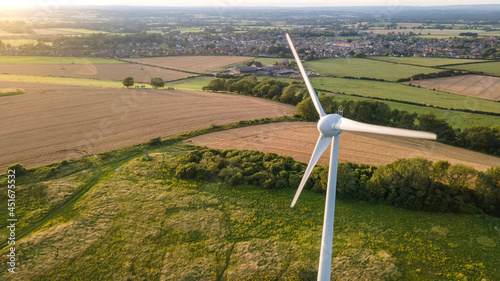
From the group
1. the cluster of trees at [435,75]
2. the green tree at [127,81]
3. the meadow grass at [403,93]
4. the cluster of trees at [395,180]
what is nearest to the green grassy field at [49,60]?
the green tree at [127,81]

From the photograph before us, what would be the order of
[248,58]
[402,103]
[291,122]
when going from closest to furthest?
[291,122], [402,103], [248,58]

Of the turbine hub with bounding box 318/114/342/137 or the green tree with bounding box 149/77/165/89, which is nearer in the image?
the turbine hub with bounding box 318/114/342/137

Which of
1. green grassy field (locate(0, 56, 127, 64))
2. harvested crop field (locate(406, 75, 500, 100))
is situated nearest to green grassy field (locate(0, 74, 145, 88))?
green grassy field (locate(0, 56, 127, 64))

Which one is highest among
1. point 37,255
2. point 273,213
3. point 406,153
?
point 406,153

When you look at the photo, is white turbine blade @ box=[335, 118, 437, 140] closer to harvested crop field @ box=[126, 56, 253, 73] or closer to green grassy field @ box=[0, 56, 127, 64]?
harvested crop field @ box=[126, 56, 253, 73]

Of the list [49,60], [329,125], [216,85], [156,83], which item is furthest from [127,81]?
[329,125]

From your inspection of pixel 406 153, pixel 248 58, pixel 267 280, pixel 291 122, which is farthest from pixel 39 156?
pixel 248 58

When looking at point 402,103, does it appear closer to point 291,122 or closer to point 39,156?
point 291,122
